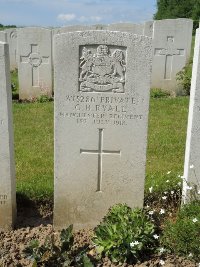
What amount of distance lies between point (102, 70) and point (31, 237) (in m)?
1.77

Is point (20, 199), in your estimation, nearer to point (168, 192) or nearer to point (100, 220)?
point (100, 220)

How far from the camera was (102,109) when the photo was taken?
3.75 metres

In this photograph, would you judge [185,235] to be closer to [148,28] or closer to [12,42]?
[148,28]

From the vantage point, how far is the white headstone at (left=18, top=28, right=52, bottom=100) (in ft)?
31.5

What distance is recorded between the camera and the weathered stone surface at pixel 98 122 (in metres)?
3.57

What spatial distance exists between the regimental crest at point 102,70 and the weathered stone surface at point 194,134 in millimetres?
664

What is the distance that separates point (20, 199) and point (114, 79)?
1.87m

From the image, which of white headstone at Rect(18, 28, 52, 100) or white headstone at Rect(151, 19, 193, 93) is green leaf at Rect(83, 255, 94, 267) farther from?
white headstone at Rect(151, 19, 193, 93)

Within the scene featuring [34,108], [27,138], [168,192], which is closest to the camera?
[168,192]

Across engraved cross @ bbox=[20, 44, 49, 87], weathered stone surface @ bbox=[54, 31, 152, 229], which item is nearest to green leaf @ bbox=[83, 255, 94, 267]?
weathered stone surface @ bbox=[54, 31, 152, 229]

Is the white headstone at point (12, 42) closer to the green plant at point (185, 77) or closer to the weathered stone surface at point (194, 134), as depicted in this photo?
the green plant at point (185, 77)

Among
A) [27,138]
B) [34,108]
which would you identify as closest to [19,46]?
[34,108]

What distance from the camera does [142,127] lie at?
3773 millimetres

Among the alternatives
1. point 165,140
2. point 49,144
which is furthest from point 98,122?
point 165,140
